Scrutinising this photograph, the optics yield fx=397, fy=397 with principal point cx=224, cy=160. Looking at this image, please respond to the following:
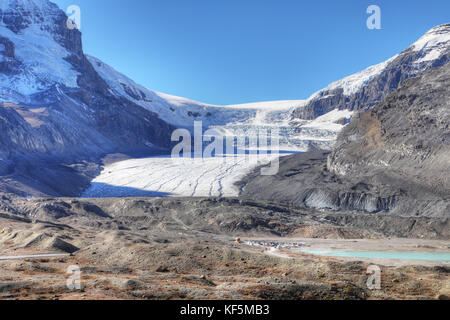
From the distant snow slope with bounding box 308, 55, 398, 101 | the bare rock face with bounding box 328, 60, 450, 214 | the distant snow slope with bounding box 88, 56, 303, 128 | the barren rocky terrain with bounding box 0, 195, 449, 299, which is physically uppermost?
the distant snow slope with bounding box 308, 55, 398, 101

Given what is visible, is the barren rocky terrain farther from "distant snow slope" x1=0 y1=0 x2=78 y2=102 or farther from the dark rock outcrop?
"distant snow slope" x1=0 y1=0 x2=78 y2=102

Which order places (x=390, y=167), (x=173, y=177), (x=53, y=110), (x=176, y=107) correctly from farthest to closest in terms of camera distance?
(x=176, y=107) → (x=53, y=110) → (x=173, y=177) → (x=390, y=167)

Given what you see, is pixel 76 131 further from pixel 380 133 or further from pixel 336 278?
pixel 336 278

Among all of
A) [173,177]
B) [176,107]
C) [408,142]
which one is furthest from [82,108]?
[408,142]

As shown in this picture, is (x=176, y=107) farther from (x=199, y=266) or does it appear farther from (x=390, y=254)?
(x=199, y=266)

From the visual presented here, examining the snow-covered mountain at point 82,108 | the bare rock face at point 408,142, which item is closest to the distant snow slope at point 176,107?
the snow-covered mountain at point 82,108

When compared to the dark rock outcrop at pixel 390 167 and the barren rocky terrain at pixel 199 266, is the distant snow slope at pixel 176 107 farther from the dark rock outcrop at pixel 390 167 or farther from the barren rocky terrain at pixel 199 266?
the barren rocky terrain at pixel 199 266

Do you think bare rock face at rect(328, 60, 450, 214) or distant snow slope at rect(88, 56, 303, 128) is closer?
bare rock face at rect(328, 60, 450, 214)

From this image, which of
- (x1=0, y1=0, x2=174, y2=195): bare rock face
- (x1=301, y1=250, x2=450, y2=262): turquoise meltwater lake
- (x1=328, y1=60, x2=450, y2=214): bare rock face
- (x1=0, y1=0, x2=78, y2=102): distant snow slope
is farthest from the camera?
(x1=0, y1=0, x2=78, y2=102): distant snow slope

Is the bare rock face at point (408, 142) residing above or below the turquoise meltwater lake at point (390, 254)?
above

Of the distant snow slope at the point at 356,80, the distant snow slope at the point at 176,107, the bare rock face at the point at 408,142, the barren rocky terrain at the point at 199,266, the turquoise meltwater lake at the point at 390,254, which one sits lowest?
the turquoise meltwater lake at the point at 390,254

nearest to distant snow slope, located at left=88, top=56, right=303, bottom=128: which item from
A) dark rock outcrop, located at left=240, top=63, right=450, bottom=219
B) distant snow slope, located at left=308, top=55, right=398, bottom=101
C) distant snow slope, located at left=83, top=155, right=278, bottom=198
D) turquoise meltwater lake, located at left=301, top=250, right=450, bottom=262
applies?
distant snow slope, located at left=308, top=55, right=398, bottom=101

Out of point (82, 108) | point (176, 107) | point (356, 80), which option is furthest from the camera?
point (176, 107)

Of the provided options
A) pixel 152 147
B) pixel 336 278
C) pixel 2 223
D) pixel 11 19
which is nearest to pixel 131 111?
pixel 152 147
